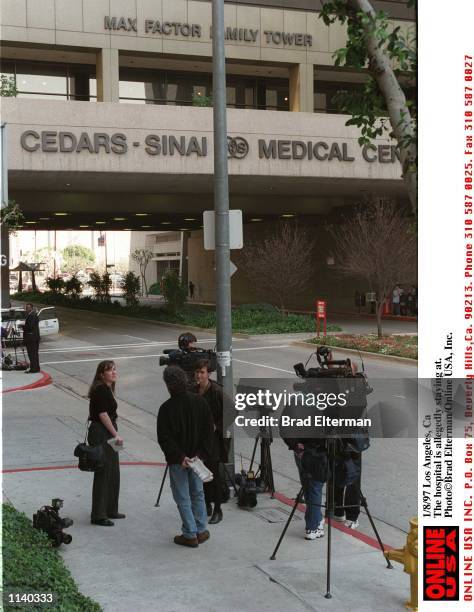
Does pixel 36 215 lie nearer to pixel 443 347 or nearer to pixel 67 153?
pixel 67 153

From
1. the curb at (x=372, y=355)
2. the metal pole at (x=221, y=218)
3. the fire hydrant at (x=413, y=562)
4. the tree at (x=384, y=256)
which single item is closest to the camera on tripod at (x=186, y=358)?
the metal pole at (x=221, y=218)

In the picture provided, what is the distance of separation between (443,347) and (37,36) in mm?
26643

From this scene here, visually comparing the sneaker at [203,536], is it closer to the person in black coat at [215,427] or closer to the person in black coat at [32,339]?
the person in black coat at [215,427]

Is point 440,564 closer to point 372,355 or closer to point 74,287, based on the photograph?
point 372,355

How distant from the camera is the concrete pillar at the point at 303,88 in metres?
32.8

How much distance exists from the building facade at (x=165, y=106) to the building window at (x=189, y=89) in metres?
0.05

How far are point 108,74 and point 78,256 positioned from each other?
10343 centimetres

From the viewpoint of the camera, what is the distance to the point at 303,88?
32.9 meters

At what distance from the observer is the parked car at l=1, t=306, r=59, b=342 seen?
24911 millimetres

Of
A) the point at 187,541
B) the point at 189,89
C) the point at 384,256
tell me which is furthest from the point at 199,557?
the point at 189,89

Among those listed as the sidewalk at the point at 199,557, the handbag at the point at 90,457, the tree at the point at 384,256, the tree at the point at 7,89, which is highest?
the tree at the point at 7,89

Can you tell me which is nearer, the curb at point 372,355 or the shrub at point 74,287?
the curb at point 372,355

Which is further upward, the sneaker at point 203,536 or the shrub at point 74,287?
the shrub at point 74,287

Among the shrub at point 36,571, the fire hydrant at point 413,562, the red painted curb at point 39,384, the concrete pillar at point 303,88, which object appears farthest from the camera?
the concrete pillar at point 303,88
